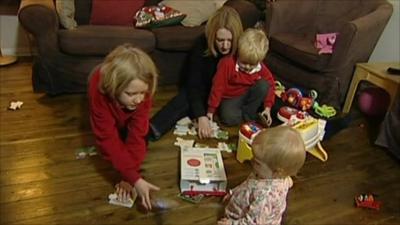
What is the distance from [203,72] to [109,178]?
0.93 m

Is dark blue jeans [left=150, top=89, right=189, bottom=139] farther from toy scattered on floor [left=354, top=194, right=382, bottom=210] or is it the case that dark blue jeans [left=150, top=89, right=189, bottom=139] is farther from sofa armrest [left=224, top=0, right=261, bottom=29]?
toy scattered on floor [left=354, top=194, right=382, bottom=210]

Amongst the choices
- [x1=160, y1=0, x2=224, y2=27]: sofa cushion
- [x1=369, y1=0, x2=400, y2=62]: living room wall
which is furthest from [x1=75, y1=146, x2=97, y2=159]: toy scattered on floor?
[x1=369, y1=0, x2=400, y2=62]: living room wall

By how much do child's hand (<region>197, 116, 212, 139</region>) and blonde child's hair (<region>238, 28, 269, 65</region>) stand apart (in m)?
0.45

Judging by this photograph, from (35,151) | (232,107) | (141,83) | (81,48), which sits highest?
(141,83)

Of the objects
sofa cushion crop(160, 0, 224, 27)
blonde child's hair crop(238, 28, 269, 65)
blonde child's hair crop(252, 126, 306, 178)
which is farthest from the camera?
sofa cushion crop(160, 0, 224, 27)

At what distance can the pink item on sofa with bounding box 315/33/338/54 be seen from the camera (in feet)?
8.98

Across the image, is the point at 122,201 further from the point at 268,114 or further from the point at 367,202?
the point at 367,202

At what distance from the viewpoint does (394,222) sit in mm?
1788

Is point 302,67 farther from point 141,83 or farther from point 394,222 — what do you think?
point 141,83

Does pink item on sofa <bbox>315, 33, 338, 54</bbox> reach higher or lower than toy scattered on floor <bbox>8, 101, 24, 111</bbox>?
higher

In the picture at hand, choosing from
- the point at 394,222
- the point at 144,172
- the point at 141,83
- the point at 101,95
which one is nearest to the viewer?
the point at 141,83

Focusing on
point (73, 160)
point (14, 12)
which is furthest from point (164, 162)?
point (14, 12)

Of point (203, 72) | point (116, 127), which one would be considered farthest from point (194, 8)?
point (116, 127)

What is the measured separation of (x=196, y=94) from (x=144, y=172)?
2.19 ft
